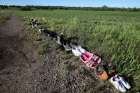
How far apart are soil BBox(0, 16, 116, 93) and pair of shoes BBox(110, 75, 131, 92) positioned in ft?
0.47

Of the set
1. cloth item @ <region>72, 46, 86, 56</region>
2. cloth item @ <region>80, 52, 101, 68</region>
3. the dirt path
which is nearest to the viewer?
the dirt path

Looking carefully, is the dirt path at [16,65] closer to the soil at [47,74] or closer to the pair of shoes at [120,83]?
the soil at [47,74]

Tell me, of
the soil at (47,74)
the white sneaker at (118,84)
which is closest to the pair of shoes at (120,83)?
the white sneaker at (118,84)

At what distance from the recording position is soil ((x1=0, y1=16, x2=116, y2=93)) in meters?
8.11

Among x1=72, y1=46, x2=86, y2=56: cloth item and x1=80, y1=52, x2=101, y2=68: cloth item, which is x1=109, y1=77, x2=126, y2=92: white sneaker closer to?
x1=80, y1=52, x2=101, y2=68: cloth item

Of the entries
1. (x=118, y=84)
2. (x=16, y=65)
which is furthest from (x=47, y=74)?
(x=118, y=84)

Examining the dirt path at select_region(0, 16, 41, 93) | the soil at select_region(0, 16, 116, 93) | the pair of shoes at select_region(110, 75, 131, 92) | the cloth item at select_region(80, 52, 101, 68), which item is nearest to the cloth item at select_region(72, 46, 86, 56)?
the soil at select_region(0, 16, 116, 93)

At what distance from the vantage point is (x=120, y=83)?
322 inches

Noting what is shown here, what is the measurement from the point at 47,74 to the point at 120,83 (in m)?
2.04

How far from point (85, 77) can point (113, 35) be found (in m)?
5.86

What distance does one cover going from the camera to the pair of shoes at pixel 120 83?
317 inches

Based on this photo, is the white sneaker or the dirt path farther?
the dirt path

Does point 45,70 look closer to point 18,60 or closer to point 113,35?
point 18,60

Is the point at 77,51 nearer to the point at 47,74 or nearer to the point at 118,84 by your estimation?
the point at 47,74
